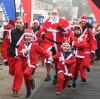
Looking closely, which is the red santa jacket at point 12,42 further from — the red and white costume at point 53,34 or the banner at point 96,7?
the banner at point 96,7

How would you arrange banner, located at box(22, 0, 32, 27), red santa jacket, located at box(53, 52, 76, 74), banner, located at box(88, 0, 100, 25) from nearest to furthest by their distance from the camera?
1. banner, located at box(88, 0, 100, 25)
2. red santa jacket, located at box(53, 52, 76, 74)
3. banner, located at box(22, 0, 32, 27)

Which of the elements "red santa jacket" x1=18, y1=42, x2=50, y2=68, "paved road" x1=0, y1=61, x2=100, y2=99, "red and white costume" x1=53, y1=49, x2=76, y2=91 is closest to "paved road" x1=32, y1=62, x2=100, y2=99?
"paved road" x1=0, y1=61, x2=100, y2=99

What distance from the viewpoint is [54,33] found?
11.9 metres

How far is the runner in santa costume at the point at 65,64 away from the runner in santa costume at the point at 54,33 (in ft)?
4.55

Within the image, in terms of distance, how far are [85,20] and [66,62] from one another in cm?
228

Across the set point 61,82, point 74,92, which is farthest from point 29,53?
point 74,92

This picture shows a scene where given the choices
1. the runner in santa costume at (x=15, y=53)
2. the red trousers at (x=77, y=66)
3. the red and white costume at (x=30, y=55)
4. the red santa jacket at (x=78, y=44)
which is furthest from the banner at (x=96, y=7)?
the red trousers at (x=77, y=66)

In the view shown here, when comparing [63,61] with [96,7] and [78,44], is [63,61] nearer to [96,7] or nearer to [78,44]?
[78,44]

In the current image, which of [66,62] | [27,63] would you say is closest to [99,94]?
[66,62]

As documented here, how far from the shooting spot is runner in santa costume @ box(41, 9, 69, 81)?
11.9 m

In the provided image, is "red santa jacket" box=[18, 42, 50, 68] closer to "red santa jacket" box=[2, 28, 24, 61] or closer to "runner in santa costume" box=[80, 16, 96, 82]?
"red santa jacket" box=[2, 28, 24, 61]

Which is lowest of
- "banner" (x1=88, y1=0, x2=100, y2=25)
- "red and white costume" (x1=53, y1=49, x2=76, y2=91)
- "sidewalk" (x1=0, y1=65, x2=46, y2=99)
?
"sidewalk" (x1=0, y1=65, x2=46, y2=99)

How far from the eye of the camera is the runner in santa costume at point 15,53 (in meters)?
9.89

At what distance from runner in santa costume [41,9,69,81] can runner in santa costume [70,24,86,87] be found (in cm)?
41
